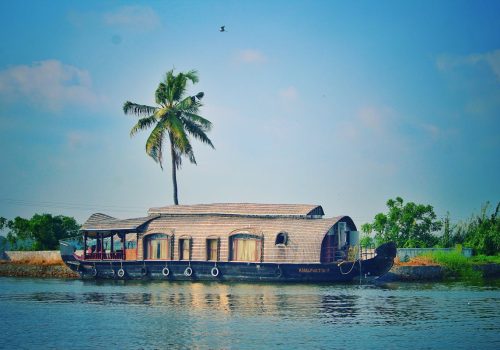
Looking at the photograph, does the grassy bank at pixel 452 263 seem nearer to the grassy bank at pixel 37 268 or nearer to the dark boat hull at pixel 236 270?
the dark boat hull at pixel 236 270

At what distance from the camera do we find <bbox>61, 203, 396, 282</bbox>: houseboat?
3550 centimetres

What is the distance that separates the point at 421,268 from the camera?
38.7 m

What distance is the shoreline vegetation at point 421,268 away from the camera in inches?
1513

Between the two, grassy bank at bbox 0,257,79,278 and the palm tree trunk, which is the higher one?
the palm tree trunk

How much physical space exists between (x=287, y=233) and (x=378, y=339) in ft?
58.4

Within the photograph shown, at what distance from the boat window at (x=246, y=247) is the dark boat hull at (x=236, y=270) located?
2.53 ft

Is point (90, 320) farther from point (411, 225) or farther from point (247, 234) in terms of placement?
point (411, 225)

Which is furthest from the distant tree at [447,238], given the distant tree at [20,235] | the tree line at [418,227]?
the distant tree at [20,235]

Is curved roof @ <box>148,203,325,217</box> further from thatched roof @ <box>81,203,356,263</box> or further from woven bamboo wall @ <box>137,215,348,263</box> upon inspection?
woven bamboo wall @ <box>137,215,348,263</box>

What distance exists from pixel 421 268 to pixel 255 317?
61.2 ft

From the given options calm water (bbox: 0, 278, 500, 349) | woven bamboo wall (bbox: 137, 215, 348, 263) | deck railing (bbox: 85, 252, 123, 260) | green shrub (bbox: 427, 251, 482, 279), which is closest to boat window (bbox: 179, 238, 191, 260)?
A: woven bamboo wall (bbox: 137, 215, 348, 263)

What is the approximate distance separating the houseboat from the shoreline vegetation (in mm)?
2206

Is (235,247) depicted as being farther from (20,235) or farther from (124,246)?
(20,235)

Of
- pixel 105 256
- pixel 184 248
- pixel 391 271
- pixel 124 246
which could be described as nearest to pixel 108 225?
pixel 124 246
